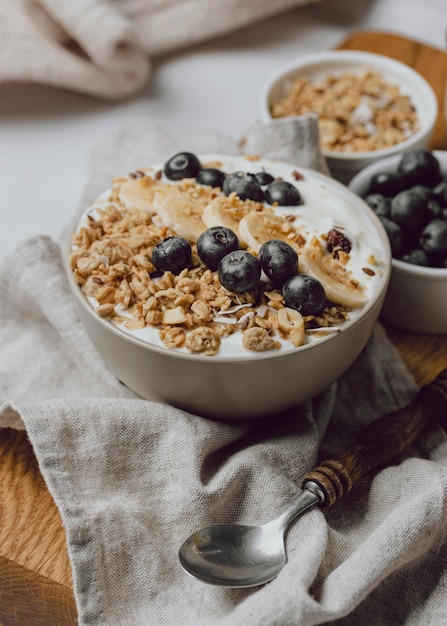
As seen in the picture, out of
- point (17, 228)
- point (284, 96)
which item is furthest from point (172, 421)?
point (284, 96)

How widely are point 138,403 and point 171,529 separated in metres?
0.17

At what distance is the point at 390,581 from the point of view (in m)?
1.00

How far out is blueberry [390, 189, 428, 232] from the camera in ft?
4.29

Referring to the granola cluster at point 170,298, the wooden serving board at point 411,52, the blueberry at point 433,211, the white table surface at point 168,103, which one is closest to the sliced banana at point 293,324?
the granola cluster at point 170,298

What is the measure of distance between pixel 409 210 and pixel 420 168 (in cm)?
13

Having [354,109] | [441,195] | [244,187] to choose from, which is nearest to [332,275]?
[244,187]

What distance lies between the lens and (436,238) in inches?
50.9

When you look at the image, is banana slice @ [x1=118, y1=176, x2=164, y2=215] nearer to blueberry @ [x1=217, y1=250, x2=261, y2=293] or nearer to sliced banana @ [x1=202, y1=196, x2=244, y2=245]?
sliced banana @ [x1=202, y1=196, x2=244, y2=245]

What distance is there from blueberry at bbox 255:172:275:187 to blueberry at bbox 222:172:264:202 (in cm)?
1

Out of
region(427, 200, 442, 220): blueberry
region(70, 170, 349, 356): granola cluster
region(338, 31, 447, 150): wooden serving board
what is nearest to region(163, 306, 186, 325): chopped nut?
region(70, 170, 349, 356): granola cluster

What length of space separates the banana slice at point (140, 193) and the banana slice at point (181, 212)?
0.02m

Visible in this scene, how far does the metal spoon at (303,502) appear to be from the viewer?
0.95m

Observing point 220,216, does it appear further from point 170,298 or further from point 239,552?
point 239,552

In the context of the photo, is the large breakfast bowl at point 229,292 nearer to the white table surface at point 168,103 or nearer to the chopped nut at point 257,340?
the chopped nut at point 257,340
